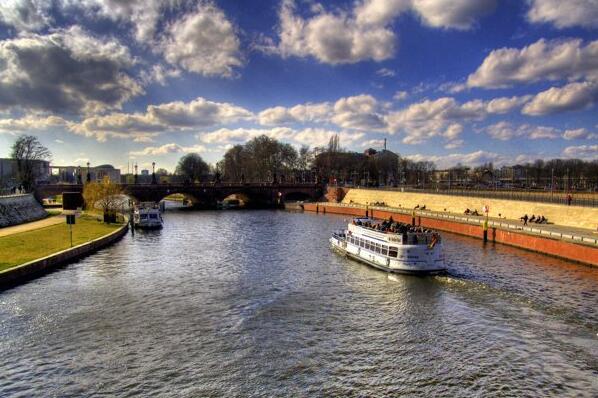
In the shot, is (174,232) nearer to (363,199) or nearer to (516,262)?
(516,262)

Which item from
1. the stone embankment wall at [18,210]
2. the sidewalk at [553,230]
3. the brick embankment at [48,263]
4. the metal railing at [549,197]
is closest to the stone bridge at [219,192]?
the stone embankment wall at [18,210]

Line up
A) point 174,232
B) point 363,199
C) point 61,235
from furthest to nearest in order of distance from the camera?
point 363,199, point 174,232, point 61,235

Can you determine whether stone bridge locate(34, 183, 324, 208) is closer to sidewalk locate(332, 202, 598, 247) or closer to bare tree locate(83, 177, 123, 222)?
bare tree locate(83, 177, 123, 222)

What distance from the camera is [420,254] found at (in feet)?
137

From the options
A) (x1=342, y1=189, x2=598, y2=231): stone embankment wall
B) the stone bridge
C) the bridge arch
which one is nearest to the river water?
(x1=342, y1=189, x2=598, y2=231): stone embankment wall

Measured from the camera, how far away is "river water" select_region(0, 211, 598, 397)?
21.5 metres

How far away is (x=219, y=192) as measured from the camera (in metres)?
137

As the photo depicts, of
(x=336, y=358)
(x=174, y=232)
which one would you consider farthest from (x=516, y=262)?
(x=174, y=232)

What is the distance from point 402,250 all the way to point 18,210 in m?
57.4

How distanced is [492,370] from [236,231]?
57.6m

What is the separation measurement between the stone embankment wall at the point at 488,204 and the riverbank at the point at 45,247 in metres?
63.3

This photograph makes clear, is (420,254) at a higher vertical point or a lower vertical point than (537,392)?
higher

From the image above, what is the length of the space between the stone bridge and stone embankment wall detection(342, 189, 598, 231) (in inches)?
747

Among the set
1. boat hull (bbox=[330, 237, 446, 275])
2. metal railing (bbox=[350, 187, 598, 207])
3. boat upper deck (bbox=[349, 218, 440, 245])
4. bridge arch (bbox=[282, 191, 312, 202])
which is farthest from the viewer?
bridge arch (bbox=[282, 191, 312, 202])
